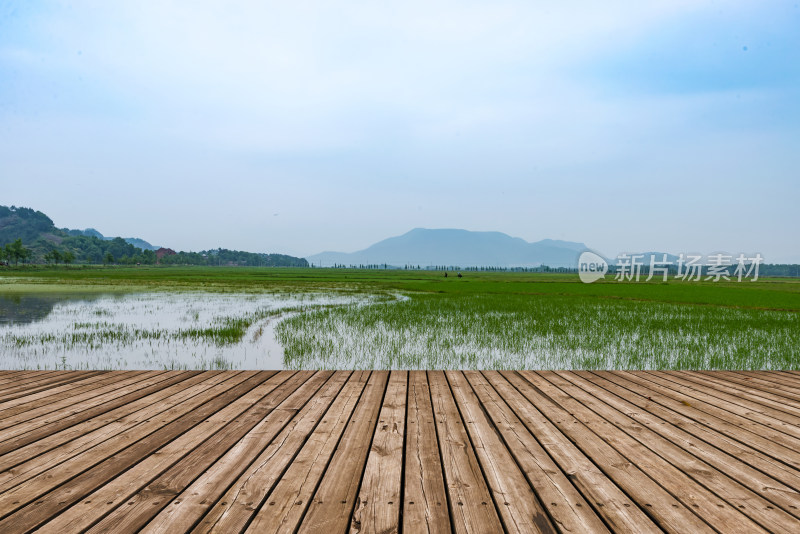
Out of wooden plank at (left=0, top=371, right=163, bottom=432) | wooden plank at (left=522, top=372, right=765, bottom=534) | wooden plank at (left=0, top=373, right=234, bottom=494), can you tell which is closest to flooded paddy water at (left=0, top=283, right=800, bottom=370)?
wooden plank at (left=0, top=371, right=163, bottom=432)

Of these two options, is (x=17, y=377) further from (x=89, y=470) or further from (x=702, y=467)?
(x=702, y=467)

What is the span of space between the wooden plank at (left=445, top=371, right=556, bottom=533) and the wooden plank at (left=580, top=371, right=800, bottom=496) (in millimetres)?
1446

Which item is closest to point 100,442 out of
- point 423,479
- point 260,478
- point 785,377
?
point 260,478

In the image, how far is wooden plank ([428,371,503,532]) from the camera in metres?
2.28

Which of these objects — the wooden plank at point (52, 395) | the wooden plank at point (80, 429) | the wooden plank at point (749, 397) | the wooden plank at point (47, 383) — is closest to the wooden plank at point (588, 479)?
the wooden plank at point (749, 397)

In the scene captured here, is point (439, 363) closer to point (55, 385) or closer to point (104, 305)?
point (55, 385)

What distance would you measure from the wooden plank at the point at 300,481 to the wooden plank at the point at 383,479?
1.00ft

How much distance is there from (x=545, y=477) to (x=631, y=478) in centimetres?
56

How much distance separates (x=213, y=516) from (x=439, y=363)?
24.2 ft


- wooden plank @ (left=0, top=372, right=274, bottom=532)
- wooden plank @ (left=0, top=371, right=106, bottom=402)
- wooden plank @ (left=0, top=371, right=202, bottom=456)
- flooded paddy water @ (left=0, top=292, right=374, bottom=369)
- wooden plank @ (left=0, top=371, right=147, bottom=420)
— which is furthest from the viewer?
flooded paddy water @ (left=0, top=292, right=374, bottom=369)

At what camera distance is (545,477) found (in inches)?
110

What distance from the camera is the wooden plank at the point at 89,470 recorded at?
2.39 metres

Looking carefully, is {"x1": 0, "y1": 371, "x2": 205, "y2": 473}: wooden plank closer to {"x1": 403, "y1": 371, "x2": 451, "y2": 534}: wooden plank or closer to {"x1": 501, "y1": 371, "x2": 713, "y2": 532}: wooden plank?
{"x1": 403, "y1": 371, "x2": 451, "y2": 534}: wooden plank

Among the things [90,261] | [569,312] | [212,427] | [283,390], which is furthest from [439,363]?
[90,261]
